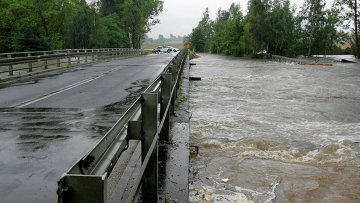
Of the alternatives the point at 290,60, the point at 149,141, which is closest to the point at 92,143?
the point at 149,141

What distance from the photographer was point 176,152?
6.46 meters

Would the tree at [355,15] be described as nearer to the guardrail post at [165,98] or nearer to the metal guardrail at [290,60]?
the metal guardrail at [290,60]

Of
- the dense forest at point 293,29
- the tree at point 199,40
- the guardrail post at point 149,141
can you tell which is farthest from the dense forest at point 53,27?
the tree at point 199,40

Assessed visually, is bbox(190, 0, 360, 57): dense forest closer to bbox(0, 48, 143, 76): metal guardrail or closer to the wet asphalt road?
bbox(0, 48, 143, 76): metal guardrail

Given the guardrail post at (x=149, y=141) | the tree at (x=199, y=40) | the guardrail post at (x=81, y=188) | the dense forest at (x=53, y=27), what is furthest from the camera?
the tree at (x=199, y=40)

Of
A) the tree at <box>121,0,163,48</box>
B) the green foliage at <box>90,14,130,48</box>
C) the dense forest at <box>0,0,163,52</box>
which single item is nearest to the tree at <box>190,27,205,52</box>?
the tree at <box>121,0,163,48</box>

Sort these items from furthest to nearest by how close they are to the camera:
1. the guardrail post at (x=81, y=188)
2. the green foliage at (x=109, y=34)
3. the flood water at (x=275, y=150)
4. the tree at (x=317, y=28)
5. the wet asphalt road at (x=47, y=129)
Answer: the tree at (x=317, y=28), the green foliage at (x=109, y=34), the flood water at (x=275, y=150), the wet asphalt road at (x=47, y=129), the guardrail post at (x=81, y=188)

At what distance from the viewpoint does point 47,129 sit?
28.3ft

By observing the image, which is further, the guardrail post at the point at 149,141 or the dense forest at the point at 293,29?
the dense forest at the point at 293,29

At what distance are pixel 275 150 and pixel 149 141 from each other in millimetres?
5376

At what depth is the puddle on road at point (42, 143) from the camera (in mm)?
5215

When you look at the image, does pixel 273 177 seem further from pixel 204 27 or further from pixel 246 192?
pixel 204 27

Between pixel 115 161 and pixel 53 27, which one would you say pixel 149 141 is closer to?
pixel 115 161

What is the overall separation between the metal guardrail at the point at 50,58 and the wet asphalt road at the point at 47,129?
15.3ft
